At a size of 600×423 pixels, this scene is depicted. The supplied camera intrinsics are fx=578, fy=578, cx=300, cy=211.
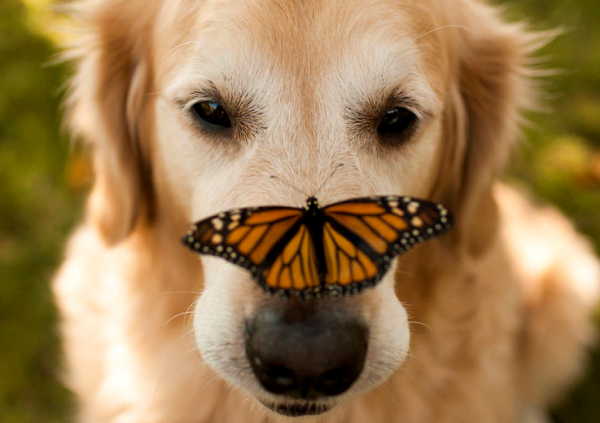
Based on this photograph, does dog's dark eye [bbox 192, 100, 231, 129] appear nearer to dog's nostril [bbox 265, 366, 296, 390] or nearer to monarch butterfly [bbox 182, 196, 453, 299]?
monarch butterfly [bbox 182, 196, 453, 299]

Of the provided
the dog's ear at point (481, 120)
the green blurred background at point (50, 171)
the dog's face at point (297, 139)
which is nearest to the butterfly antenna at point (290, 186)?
the dog's face at point (297, 139)

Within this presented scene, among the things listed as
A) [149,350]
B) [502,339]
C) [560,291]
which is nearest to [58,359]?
[149,350]

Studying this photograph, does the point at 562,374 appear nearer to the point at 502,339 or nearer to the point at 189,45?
the point at 502,339

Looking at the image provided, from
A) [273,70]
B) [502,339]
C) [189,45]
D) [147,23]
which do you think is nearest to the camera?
[273,70]

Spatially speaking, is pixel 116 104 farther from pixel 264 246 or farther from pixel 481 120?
pixel 481 120

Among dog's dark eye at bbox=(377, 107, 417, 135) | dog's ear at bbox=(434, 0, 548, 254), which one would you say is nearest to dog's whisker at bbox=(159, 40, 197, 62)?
dog's dark eye at bbox=(377, 107, 417, 135)

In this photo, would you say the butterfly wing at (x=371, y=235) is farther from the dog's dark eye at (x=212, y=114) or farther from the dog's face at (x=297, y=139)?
the dog's dark eye at (x=212, y=114)
